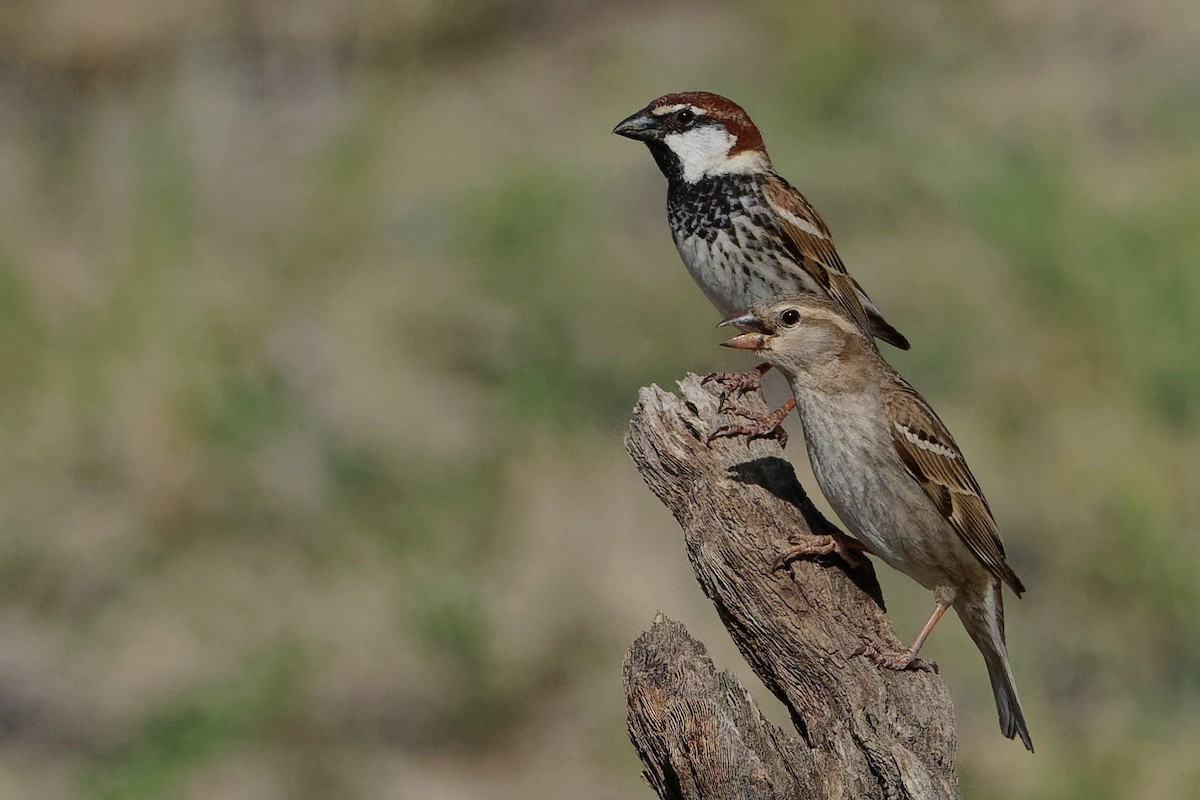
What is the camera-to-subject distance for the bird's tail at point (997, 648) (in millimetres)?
4848

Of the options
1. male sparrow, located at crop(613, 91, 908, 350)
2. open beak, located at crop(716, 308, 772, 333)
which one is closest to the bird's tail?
open beak, located at crop(716, 308, 772, 333)

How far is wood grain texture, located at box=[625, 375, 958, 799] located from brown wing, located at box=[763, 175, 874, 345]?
1080 mm

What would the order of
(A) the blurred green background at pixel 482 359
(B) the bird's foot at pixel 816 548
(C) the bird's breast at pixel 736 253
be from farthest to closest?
(A) the blurred green background at pixel 482 359 < (C) the bird's breast at pixel 736 253 < (B) the bird's foot at pixel 816 548

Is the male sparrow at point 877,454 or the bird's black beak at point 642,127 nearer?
the male sparrow at point 877,454

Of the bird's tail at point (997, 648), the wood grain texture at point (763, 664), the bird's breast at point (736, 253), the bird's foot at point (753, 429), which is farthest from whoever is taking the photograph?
the bird's breast at point (736, 253)

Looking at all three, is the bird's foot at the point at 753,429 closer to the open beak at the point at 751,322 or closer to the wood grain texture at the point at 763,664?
the wood grain texture at the point at 763,664

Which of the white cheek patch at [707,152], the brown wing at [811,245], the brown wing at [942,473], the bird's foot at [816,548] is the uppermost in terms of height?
the white cheek patch at [707,152]

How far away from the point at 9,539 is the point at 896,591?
4.08m

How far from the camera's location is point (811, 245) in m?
5.77

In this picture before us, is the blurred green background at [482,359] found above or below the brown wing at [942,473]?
above

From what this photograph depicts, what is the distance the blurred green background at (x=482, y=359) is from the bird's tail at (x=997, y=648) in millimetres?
1859

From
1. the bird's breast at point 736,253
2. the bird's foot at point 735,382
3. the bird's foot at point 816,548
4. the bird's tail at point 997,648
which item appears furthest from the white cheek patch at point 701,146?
the bird's foot at point 816,548

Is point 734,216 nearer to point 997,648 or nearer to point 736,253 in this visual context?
point 736,253

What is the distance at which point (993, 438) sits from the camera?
8.48m
